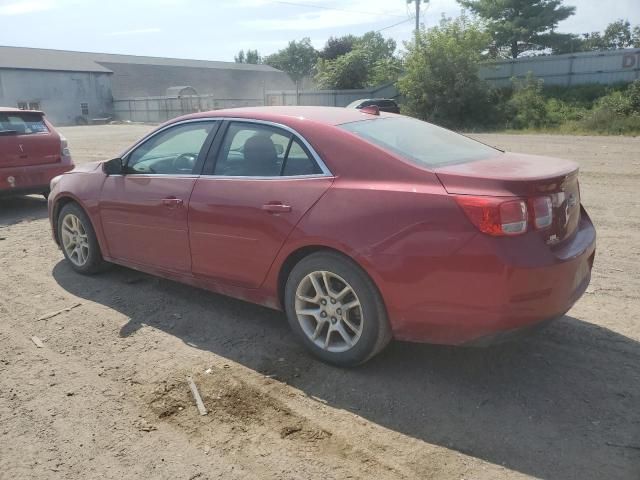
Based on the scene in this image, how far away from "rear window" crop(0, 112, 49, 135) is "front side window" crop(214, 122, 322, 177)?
583 cm

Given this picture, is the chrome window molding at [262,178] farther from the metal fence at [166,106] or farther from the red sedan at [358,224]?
the metal fence at [166,106]

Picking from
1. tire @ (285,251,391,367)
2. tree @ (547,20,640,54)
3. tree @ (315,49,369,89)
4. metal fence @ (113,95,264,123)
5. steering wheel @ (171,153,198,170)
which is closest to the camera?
tire @ (285,251,391,367)

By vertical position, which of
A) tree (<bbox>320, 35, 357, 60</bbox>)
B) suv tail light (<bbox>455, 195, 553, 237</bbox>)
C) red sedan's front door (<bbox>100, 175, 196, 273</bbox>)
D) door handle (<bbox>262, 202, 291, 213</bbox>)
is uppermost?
tree (<bbox>320, 35, 357, 60</bbox>)

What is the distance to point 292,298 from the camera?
3.59 metres

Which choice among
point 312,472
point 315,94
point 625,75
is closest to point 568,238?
point 312,472

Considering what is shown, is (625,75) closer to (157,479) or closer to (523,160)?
(523,160)

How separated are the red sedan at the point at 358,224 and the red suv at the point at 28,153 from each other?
4482 millimetres

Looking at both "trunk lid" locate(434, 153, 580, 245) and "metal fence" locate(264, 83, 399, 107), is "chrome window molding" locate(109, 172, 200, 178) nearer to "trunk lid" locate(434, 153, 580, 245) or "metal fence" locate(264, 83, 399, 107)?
"trunk lid" locate(434, 153, 580, 245)

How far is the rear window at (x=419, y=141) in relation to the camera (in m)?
3.40


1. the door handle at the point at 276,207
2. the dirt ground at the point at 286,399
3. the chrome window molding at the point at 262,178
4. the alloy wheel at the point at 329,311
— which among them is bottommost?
the dirt ground at the point at 286,399

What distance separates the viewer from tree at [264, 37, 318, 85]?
106 meters

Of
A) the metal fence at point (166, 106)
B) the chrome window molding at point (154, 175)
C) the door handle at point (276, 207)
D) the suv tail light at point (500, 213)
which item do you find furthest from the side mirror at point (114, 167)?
the metal fence at point (166, 106)

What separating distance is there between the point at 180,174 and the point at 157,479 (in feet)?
7.81

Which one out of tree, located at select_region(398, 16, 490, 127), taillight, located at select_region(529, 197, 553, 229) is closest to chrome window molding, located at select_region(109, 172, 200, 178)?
taillight, located at select_region(529, 197, 553, 229)
